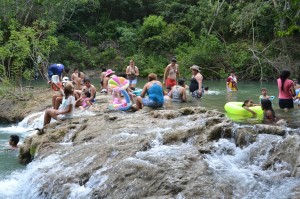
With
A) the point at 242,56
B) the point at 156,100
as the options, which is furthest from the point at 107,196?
the point at 242,56

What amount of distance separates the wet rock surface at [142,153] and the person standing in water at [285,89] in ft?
7.19

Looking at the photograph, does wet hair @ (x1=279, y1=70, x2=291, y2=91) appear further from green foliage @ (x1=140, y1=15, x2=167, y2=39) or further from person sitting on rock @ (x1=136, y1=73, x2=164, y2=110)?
green foliage @ (x1=140, y1=15, x2=167, y2=39)

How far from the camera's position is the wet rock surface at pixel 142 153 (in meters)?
6.02

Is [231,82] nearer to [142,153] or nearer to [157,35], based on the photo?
[142,153]

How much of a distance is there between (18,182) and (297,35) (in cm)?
2158

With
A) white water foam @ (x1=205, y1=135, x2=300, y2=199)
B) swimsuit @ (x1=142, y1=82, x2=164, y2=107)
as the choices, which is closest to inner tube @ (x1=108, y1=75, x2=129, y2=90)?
swimsuit @ (x1=142, y1=82, x2=164, y2=107)

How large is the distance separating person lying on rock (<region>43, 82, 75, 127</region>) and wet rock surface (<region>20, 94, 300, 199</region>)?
502 millimetres

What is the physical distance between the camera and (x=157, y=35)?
97.5 feet

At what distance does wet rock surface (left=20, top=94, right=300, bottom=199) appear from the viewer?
19.8ft

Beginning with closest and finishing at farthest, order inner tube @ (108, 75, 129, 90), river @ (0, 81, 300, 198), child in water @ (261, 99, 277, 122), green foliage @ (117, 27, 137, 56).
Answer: river @ (0, 81, 300, 198)
child in water @ (261, 99, 277, 122)
inner tube @ (108, 75, 129, 90)
green foliage @ (117, 27, 137, 56)

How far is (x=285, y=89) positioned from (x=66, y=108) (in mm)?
5123

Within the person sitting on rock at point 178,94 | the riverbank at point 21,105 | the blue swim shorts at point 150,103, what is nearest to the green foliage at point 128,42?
the riverbank at point 21,105

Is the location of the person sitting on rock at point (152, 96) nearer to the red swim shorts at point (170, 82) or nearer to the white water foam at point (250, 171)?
the red swim shorts at point (170, 82)

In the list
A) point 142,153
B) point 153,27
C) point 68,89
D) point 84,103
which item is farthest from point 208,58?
point 142,153
